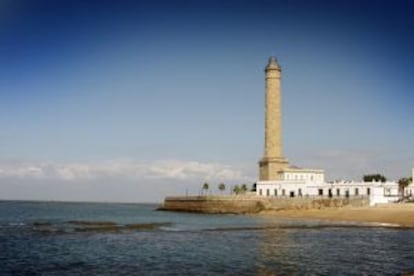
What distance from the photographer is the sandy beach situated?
202ft

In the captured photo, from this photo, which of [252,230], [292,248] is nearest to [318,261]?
[292,248]

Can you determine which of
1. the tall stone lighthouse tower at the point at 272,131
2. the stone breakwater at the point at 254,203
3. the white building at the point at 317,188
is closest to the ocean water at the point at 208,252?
the stone breakwater at the point at 254,203

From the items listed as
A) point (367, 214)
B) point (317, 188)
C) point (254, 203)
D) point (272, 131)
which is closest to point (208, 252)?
point (367, 214)

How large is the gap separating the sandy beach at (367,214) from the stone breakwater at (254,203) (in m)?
3.02

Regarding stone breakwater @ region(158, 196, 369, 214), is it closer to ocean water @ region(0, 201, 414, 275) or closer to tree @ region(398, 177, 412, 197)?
tree @ region(398, 177, 412, 197)

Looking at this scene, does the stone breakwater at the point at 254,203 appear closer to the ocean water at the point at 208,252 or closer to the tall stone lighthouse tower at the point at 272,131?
the tall stone lighthouse tower at the point at 272,131

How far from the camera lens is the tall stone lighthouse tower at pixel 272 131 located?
320ft

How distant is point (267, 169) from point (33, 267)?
72825 mm

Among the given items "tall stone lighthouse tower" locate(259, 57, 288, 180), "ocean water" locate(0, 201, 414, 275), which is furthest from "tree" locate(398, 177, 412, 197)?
"ocean water" locate(0, 201, 414, 275)

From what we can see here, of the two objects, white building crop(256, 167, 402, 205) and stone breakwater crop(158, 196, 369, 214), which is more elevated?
white building crop(256, 167, 402, 205)

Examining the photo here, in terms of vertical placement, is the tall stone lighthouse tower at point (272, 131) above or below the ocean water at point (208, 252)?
above

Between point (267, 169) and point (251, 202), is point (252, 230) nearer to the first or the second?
point (251, 202)

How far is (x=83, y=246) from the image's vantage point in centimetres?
3594

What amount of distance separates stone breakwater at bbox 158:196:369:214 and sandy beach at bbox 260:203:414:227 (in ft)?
9.92
